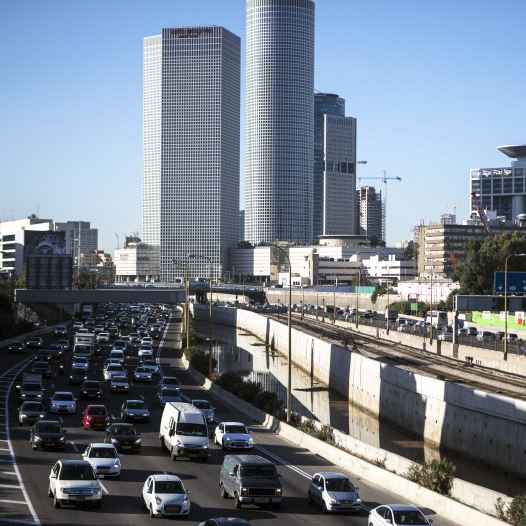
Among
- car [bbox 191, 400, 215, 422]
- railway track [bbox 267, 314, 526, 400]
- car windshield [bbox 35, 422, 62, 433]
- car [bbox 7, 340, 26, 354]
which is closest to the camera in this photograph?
car windshield [bbox 35, 422, 62, 433]

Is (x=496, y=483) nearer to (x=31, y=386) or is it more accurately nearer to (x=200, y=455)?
(x=200, y=455)

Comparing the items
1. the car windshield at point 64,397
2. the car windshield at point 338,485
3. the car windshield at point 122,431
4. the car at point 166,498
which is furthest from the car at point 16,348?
the car windshield at point 338,485

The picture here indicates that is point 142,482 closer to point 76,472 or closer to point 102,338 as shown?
point 76,472

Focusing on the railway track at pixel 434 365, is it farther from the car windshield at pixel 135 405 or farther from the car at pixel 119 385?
the car at pixel 119 385

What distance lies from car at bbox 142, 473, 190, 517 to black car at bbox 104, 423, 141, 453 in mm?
11967

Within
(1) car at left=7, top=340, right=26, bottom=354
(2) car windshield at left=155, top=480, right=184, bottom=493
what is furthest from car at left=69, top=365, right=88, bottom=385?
(2) car windshield at left=155, top=480, right=184, bottom=493

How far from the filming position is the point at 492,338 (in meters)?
103

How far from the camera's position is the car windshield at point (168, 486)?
3086cm

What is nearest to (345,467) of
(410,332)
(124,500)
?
(124,500)

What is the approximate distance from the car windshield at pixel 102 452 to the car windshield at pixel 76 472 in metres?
4.53

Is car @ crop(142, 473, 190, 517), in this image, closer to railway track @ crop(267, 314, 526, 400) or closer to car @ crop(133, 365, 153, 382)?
railway track @ crop(267, 314, 526, 400)

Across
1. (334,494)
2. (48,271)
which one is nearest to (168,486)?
(334,494)

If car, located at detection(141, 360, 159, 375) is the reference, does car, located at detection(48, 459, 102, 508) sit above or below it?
above

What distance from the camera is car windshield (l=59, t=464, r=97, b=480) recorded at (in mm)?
32156
